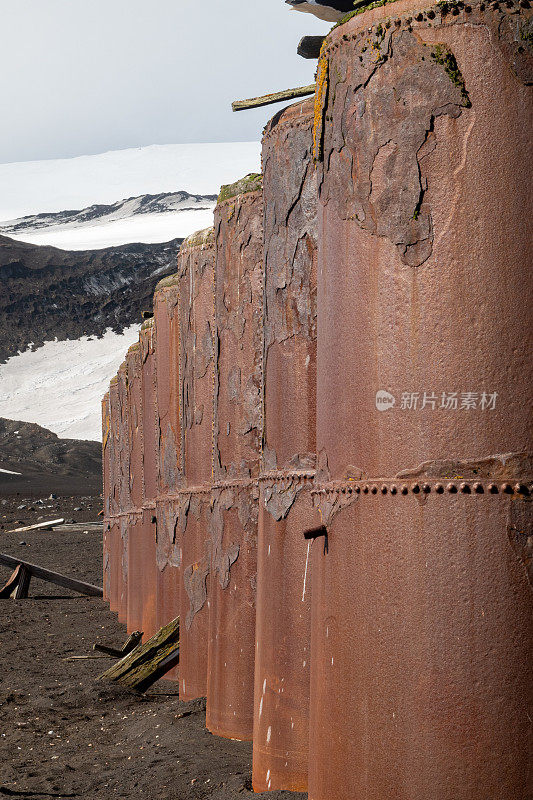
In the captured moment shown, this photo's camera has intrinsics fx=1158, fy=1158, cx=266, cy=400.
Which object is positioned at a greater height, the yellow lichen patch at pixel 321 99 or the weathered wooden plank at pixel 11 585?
the yellow lichen patch at pixel 321 99

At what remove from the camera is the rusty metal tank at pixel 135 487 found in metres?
11.6

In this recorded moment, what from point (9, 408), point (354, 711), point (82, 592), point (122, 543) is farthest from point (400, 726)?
point (9, 408)

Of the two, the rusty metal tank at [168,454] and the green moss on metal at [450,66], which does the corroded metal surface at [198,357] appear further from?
the green moss on metal at [450,66]

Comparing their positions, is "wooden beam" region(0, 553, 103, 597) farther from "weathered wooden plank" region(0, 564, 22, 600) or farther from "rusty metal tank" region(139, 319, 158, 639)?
"rusty metal tank" region(139, 319, 158, 639)

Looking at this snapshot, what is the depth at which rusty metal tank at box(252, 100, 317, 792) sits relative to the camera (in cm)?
449

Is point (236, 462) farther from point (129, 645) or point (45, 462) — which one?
point (45, 462)

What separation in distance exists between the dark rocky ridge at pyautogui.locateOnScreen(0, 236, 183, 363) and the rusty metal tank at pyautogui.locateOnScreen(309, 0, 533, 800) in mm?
70361

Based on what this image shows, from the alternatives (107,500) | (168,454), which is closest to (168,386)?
(168,454)

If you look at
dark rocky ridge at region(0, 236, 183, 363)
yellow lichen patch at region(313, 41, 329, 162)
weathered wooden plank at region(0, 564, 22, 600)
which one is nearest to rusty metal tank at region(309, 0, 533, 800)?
yellow lichen patch at region(313, 41, 329, 162)

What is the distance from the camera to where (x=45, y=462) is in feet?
173

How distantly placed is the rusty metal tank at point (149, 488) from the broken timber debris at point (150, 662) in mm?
1346

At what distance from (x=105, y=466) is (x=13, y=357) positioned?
54.6m

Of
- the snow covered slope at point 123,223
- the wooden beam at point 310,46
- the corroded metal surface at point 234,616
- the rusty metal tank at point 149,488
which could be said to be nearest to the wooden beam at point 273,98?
the wooden beam at point 310,46

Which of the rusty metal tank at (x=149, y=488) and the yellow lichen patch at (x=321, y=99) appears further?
the rusty metal tank at (x=149, y=488)
